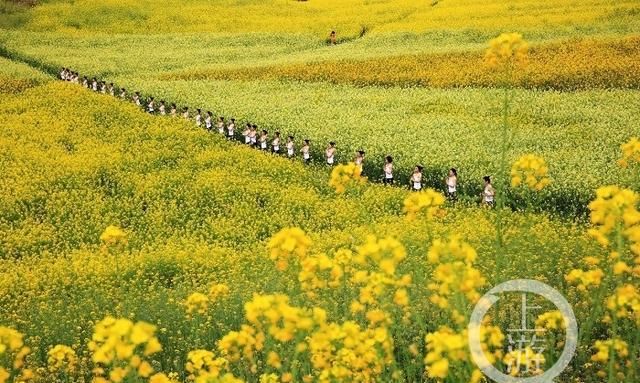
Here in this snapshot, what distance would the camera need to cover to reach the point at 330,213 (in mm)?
15406

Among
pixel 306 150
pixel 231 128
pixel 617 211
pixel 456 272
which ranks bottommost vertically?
pixel 306 150

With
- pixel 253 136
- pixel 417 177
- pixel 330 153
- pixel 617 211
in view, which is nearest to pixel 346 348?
pixel 617 211

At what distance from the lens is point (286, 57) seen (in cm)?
4216

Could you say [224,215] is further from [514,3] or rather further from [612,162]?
[514,3]

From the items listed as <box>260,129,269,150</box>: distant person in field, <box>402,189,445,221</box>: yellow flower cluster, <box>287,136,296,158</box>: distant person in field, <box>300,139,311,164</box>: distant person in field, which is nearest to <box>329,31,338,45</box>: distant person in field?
<box>260,129,269,150</box>: distant person in field

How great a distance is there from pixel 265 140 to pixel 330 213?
6670mm

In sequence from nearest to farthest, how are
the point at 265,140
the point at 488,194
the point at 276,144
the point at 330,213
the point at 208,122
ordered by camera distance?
the point at 488,194, the point at 330,213, the point at 276,144, the point at 265,140, the point at 208,122

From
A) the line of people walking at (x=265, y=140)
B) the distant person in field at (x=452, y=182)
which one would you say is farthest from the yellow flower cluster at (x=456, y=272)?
the distant person in field at (x=452, y=182)

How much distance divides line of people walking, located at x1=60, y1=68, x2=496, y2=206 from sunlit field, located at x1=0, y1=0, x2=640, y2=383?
35cm

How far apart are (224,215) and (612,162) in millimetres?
10112

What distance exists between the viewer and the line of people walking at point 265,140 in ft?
51.9

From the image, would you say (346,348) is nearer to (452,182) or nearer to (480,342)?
(480,342)

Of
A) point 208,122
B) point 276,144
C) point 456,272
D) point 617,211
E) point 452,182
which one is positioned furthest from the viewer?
point 208,122

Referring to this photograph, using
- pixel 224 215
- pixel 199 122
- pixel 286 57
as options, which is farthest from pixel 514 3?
pixel 224 215
